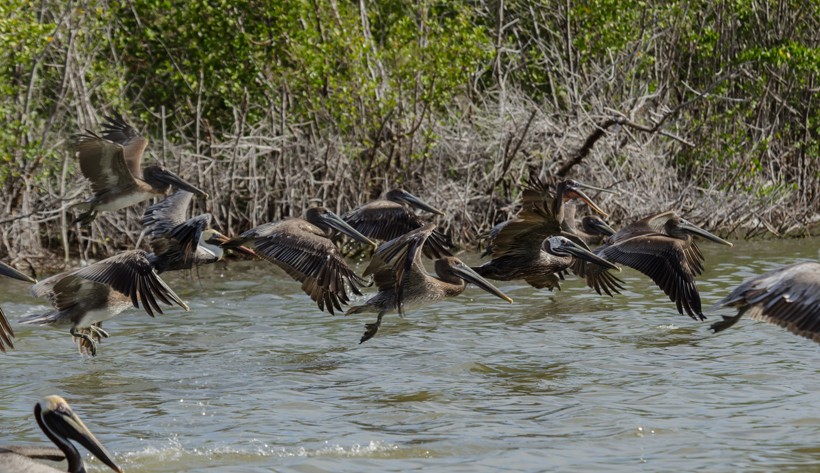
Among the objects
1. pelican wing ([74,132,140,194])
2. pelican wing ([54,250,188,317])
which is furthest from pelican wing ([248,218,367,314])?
pelican wing ([74,132,140,194])

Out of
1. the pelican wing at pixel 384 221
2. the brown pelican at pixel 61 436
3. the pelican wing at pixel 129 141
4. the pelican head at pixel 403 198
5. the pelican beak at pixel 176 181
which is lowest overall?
the brown pelican at pixel 61 436

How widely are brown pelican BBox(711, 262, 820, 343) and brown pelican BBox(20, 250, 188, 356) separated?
392cm

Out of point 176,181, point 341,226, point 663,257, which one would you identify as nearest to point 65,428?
point 341,226

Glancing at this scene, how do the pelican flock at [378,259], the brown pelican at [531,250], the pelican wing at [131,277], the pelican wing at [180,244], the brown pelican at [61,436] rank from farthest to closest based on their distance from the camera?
the pelican wing at [180,244], the brown pelican at [531,250], the pelican wing at [131,277], the pelican flock at [378,259], the brown pelican at [61,436]

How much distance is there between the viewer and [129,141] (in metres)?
11.4

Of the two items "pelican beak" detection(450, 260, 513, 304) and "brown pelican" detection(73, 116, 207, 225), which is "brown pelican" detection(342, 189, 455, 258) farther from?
"pelican beak" detection(450, 260, 513, 304)

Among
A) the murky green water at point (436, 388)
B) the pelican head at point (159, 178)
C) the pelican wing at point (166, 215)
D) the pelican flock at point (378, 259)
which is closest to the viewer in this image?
the murky green water at point (436, 388)

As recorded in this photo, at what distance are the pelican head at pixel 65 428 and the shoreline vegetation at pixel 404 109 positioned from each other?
7.16 m

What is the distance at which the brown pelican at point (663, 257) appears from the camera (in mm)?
9781

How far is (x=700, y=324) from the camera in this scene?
10.7m

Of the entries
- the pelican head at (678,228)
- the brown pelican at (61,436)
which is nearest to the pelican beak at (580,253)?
the pelican head at (678,228)

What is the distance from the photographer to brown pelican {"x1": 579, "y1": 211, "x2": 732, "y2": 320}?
9781mm

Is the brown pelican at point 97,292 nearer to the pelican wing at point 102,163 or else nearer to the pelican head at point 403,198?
the pelican wing at point 102,163

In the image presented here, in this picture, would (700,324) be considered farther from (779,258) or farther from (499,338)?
(779,258)
